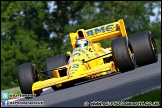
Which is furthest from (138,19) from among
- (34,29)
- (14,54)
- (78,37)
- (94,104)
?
(94,104)

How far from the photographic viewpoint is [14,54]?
1604 inches

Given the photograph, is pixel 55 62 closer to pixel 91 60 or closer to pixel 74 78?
pixel 91 60

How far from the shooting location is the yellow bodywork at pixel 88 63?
11.3 metres

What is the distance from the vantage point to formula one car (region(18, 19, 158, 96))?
11469mm

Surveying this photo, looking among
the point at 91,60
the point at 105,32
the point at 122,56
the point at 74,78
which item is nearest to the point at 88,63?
the point at 91,60

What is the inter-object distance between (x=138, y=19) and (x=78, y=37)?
115 feet

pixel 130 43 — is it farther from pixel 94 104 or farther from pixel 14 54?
pixel 14 54

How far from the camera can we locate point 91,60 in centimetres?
1179

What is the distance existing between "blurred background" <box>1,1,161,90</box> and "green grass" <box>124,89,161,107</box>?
28.5 m

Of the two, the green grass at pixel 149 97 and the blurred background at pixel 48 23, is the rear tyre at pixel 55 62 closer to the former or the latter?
the green grass at pixel 149 97

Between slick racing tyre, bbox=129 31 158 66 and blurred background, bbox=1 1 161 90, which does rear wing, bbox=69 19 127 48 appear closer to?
slick racing tyre, bbox=129 31 158 66

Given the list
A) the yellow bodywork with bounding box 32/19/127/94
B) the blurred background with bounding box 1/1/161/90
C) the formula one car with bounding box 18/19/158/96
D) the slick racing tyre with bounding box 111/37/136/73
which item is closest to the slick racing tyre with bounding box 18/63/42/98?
the formula one car with bounding box 18/19/158/96

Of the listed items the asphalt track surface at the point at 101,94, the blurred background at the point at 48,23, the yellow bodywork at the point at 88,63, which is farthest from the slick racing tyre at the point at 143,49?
the blurred background at the point at 48,23

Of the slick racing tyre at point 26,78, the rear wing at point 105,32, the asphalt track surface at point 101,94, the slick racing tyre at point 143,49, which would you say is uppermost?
the rear wing at point 105,32
